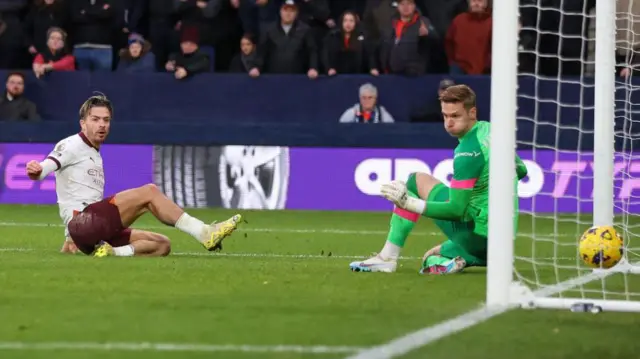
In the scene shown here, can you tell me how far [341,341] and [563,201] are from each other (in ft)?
36.4

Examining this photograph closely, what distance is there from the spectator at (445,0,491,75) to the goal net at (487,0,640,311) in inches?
32.6

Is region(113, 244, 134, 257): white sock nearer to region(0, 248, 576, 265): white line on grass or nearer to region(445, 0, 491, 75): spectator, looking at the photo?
region(0, 248, 576, 265): white line on grass

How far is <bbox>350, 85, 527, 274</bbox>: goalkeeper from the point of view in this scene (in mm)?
8617

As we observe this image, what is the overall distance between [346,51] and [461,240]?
388 inches

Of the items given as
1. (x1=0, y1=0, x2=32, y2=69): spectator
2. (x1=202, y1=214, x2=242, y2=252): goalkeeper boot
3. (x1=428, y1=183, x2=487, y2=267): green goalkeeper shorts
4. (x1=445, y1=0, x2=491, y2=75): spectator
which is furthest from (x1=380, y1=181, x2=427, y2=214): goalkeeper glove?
(x1=0, y1=0, x2=32, y2=69): spectator

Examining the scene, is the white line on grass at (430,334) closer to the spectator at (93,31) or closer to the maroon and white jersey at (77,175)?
the maroon and white jersey at (77,175)

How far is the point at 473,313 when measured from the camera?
6973mm

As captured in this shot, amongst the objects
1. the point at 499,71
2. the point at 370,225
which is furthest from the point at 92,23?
the point at 499,71

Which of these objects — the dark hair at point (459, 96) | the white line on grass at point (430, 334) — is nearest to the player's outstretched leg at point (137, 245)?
the dark hair at point (459, 96)

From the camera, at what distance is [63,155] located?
33.8 ft

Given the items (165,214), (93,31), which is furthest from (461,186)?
(93,31)

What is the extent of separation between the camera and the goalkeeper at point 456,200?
28.3ft

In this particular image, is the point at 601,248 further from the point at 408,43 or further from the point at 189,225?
the point at 408,43

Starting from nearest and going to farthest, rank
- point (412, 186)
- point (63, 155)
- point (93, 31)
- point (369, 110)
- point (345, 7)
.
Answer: point (412, 186), point (63, 155), point (369, 110), point (93, 31), point (345, 7)
